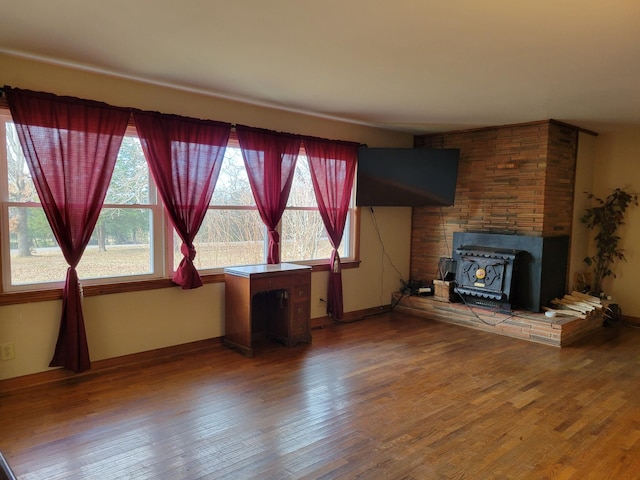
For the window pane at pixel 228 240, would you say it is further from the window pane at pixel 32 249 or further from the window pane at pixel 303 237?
the window pane at pixel 32 249

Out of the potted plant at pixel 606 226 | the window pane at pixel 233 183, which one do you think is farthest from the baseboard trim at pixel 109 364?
the potted plant at pixel 606 226

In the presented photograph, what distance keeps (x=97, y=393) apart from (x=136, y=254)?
116cm

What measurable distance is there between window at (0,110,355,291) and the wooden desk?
14.9 inches

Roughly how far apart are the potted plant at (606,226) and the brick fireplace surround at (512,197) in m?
0.41

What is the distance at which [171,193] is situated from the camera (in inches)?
151

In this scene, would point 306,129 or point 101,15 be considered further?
point 306,129

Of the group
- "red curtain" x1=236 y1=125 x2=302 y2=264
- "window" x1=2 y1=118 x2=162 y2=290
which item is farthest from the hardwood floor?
"red curtain" x1=236 y1=125 x2=302 y2=264

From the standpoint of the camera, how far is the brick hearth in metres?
Result: 4.51

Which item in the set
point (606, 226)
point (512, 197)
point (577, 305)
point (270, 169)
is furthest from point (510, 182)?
point (270, 169)

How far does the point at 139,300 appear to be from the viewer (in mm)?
3799

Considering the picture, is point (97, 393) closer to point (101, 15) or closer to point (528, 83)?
point (101, 15)

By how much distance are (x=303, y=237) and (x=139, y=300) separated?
190 centimetres

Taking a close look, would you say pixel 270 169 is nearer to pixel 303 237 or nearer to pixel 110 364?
pixel 303 237

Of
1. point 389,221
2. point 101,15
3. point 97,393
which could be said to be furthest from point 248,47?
point 389,221
